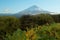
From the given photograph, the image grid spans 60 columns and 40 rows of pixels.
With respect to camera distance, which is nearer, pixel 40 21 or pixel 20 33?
pixel 20 33

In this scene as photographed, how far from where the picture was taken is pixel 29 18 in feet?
62.0

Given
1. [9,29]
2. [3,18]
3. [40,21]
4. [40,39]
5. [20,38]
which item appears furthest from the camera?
[40,21]

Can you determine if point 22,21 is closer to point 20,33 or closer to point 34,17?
point 34,17

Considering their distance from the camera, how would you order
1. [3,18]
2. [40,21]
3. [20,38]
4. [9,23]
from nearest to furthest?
[20,38] < [9,23] < [3,18] < [40,21]

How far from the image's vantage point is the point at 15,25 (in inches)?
612

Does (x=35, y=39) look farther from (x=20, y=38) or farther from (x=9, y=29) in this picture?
(x=9, y=29)

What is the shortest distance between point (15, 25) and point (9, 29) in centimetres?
86

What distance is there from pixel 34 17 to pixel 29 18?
0.56m

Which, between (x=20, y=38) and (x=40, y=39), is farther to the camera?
(x=40, y=39)

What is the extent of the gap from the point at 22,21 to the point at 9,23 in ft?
6.64

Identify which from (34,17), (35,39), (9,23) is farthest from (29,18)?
(35,39)

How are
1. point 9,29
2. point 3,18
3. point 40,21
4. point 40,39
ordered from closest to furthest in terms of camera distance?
point 40,39, point 9,29, point 3,18, point 40,21

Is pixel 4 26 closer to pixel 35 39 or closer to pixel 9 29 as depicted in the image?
pixel 9 29

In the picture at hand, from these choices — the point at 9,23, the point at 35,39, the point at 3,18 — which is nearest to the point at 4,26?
the point at 9,23
